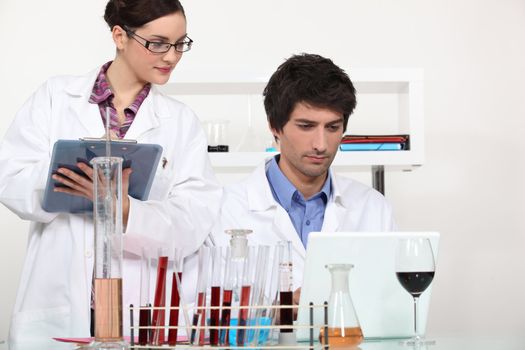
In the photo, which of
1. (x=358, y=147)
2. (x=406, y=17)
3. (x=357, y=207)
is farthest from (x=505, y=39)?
(x=357, y=207)

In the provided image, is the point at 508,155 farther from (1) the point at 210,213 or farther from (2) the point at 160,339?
(2) the point at 160,339

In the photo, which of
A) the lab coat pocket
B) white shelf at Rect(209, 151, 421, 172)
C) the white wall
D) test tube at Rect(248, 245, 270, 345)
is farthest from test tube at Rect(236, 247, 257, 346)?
the white wall

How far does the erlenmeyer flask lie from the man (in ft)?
3.24

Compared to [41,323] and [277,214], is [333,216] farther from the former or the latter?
[41,323]

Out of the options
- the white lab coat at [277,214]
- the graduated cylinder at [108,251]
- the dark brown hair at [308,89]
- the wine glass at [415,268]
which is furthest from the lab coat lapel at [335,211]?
the graduated cylinder at [108,251]

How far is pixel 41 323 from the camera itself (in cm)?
229

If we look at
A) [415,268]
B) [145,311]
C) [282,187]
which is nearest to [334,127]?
[282,187]

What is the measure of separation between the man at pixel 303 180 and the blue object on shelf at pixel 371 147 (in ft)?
2.35

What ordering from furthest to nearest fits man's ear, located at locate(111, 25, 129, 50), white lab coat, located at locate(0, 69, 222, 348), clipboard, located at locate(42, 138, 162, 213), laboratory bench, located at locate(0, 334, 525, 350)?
1. man's ear, located at locate(111, 25, 129, 50)
2. white lab coat, located at locate(0, 69, 222, 348)
3. clipboard, located at locate(42, 138, 162, 213)
4. laboratory bench, located at locate(0, 334, 525, 350)

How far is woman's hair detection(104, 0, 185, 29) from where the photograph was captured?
2.34m

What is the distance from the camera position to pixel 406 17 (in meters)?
4.35

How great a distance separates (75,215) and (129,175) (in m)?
0.29

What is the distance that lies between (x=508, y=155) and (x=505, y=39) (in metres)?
0.57

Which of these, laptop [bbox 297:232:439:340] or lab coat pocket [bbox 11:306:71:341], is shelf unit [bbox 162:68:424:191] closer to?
lab coat pocket [bbox 11:306:71:341]
